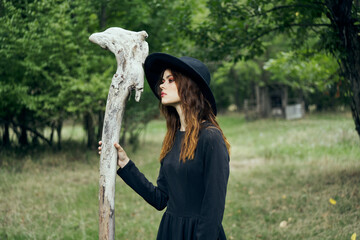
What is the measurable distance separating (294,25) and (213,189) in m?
4.51

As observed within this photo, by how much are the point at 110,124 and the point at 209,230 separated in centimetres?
87

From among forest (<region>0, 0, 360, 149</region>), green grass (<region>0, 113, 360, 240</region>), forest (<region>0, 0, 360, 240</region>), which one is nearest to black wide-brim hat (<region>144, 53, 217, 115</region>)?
forest (<region>0, 0, 360, 149</region>)

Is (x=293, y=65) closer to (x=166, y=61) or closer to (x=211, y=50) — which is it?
(x=211, y=50)

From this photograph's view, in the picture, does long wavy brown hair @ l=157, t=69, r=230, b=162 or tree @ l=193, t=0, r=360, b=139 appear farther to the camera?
tree @ l=193, t=0, r=360, b=139

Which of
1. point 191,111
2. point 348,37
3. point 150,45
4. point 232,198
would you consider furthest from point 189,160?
point 150,45

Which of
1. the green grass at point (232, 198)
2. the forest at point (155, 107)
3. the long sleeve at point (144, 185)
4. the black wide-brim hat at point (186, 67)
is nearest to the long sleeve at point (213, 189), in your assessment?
the black wide-brim hat at point (186, 67)

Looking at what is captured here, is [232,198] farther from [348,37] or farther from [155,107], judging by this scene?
[155,107]

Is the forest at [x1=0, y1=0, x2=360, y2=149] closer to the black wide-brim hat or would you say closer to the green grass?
the green grass

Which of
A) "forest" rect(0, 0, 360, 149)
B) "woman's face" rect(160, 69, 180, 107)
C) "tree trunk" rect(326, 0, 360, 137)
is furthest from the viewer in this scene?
"forest" rect(0, 0, 360, 149)

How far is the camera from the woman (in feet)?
6.34

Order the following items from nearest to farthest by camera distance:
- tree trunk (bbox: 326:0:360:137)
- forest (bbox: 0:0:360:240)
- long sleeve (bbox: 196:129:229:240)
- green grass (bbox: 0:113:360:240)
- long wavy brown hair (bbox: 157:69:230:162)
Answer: long sleeve (bbox: 196:129:229:240) → long wavy brown hair (bbox: 157:69:230:162) → tree trunk (bbox: 326:0:360:137) → green grass (bbox: 0:113:360:240) → forest (bbox: 0:0:360:240)

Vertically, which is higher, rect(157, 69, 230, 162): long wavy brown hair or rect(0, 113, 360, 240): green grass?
rect(157, 69, 230, 162): long wavy brown hair

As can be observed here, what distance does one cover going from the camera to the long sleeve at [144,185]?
2322 millimetres

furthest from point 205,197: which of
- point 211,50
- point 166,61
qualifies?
point 211,50
